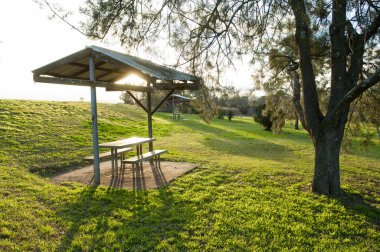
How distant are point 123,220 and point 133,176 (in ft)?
9.18

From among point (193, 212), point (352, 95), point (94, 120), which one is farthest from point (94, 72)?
point (352, 95)

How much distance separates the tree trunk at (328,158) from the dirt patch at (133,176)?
11.3 feet

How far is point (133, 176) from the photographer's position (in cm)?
756

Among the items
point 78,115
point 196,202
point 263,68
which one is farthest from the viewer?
point 78,115

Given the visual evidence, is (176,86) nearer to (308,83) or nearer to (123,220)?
(308,83)

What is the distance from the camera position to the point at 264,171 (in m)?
8.79

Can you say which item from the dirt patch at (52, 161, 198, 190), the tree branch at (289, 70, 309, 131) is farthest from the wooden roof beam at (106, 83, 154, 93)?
the tree branch at (289, 70, 309, 131)

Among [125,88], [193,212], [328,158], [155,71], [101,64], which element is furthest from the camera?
[101,64]

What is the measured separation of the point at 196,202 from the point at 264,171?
3.70 meters

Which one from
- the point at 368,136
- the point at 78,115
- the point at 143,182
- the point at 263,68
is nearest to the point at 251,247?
the point at 143,182

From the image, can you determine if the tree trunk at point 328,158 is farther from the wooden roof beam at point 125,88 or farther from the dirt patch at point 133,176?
the wooden roof beam at point 125,88

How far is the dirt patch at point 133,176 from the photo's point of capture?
691 cm

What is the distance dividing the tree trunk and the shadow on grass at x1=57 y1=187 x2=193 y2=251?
327 cm

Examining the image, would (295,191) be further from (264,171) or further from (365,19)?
(365,19)
